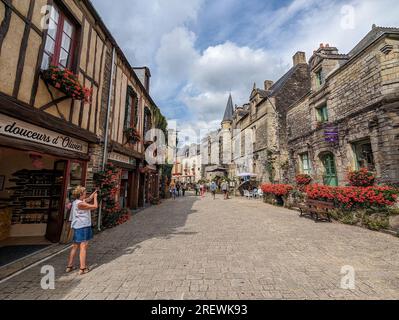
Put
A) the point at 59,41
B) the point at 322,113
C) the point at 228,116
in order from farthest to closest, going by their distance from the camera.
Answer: the point at 228,116
the point at 322,113
the point at 59,41

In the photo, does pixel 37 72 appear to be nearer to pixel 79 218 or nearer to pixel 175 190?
pixel 79 218

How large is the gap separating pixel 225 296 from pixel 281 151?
15.0m

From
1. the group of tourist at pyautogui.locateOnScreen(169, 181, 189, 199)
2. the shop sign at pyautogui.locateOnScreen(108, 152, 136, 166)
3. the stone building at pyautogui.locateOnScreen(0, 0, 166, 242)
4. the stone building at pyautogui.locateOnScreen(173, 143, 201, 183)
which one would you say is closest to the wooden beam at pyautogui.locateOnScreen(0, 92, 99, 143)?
the stone building at pyautogui.locateOnScreen(0, 0, 166, 242)

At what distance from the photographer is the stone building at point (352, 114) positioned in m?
6.09

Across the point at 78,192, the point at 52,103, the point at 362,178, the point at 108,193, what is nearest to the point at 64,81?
the point at 52,103

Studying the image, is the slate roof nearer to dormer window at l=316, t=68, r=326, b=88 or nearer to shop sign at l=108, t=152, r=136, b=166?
dormer window at l=316, t=68, r=326, b=88

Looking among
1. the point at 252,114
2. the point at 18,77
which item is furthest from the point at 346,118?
the point at 252,114

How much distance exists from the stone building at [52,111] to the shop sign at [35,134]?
0.02 metres

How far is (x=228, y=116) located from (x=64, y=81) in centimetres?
3108

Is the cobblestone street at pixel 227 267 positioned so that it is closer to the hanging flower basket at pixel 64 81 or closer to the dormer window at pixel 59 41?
the hanging flower basket at pixel 64 81

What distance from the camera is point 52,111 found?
3.92 metres

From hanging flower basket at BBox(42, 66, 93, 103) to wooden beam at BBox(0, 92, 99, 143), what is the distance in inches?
24.5

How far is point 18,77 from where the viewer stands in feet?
10.4
